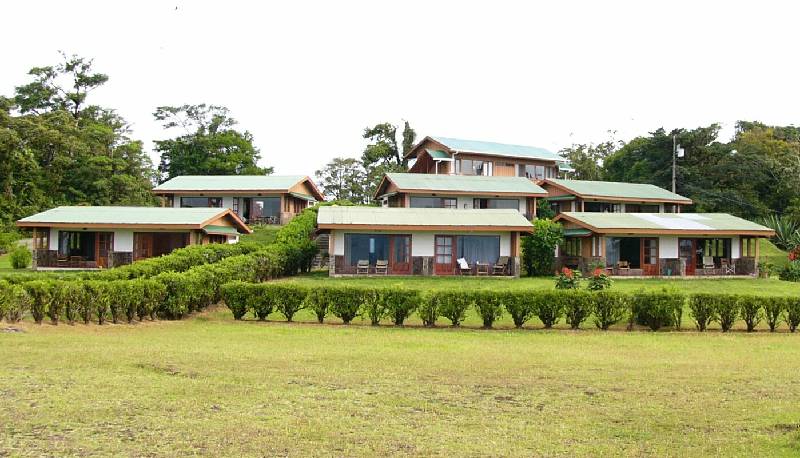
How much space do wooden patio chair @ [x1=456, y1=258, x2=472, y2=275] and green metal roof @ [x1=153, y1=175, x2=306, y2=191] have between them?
1642 cm

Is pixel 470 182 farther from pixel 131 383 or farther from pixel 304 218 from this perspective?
pixel 131 383

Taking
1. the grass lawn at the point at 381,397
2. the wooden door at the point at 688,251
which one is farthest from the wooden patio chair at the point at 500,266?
the grass lawn at the point at 381,397

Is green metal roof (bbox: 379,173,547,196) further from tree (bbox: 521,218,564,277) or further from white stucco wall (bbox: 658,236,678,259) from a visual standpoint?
white stucco wall (bbox: 658,236,678,259)

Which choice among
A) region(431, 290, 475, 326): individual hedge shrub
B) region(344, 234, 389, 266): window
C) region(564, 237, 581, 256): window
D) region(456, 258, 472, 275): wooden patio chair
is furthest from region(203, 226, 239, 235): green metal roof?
region(431, 290, 475, 326): individual hedge shrub

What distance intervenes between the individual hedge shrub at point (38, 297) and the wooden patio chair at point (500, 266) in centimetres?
1893

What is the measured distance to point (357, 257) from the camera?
2831 cm

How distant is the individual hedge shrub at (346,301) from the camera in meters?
15.7

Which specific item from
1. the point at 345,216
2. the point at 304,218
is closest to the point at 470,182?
the point at 304,218

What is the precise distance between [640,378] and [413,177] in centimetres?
3133

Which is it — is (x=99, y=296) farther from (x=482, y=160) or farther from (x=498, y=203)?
(x=482, y=160)

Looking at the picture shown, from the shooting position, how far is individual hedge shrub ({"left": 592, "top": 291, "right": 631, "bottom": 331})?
1568cm

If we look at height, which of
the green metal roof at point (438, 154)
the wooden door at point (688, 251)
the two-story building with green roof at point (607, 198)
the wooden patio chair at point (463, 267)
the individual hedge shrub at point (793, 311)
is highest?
the green metal roof at point (438, 154)

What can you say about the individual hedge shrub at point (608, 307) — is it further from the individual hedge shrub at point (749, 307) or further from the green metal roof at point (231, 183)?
the green metal roof at point (231, 183)

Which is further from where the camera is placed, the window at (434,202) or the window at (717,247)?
the window at (434,202)
